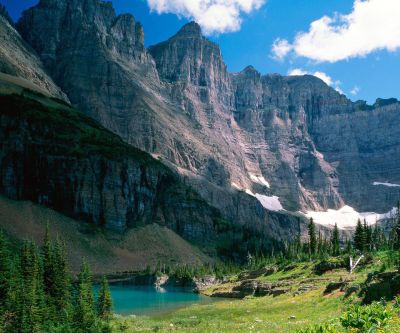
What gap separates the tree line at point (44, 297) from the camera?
140 feet

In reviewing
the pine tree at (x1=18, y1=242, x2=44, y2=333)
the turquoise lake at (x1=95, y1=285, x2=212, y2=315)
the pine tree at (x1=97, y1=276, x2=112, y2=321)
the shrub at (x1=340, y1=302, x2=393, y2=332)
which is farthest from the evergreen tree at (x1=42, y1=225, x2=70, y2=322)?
the shrub at (x1=340, y1=302, x2=393, y2=332)

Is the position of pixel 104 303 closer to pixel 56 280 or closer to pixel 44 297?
pixel 56 280

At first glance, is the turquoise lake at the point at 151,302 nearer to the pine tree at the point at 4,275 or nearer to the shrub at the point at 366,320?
the pine tree at the point at 4,275

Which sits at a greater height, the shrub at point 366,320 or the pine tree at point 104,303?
the shrub at point 366,320

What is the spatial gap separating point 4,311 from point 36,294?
14.5 ft

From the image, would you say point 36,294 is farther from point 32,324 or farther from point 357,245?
point 357,245

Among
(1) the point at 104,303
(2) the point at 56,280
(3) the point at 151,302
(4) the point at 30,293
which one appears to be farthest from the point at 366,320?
(3) the point at 151,302

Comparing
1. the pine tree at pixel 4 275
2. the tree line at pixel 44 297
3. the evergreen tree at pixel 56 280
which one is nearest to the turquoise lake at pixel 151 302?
the tree line at pixel 44 297

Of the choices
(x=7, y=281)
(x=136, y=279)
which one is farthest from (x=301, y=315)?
(x=136, y=279)

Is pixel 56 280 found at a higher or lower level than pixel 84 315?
higher

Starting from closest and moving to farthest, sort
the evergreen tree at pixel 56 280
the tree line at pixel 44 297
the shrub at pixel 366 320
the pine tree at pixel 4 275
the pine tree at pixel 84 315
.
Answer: the shrub at pixel 366 320, the tree line at pixel 44 297, the pine tree at pixel 4 275, the pine tree at pixel 84 315, the evergreen tree at pixel 56 280

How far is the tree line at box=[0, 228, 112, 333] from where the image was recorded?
42.8 metres

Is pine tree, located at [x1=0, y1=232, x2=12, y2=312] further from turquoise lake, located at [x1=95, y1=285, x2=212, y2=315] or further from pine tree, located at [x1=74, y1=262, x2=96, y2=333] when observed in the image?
turquoise lake, located at [x1=95, y1=285, x2=212, y2=315]

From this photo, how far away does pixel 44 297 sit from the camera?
49.9 meters
